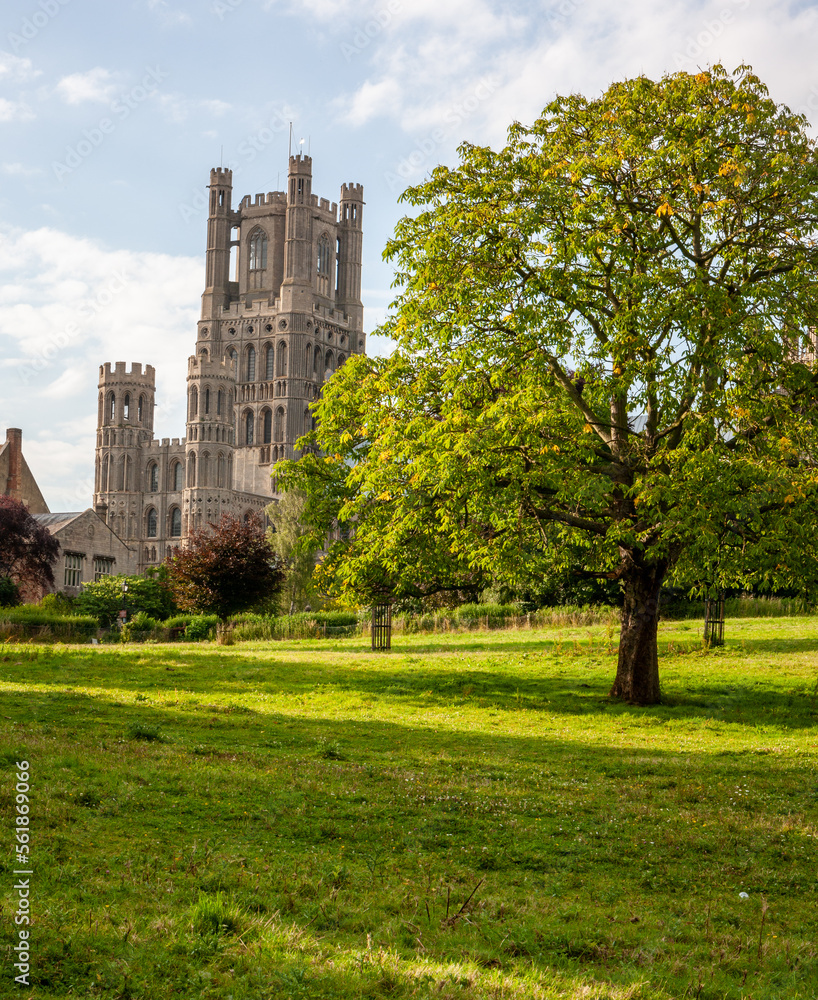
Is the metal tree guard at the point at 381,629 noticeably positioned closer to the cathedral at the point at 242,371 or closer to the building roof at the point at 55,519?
the building roof at the point at 55,519

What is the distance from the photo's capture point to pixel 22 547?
164ft

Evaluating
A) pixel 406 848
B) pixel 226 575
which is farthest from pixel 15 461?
pixel 406 848

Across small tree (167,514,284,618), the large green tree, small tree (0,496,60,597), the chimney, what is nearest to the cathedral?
the chimney

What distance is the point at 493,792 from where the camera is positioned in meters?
10.5

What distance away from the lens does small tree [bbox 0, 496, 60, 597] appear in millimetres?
49156

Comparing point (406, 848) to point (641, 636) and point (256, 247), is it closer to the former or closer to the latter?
point (641, 636)

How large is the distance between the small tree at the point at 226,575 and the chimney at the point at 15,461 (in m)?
36.8

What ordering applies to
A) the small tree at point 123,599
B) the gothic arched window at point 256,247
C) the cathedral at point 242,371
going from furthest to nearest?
the gothic arched window at point 256,247, the cathedral at point 242,371, the small tree at point 123,599

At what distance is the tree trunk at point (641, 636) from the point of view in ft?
61.2

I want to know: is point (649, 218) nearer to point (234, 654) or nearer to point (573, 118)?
point (573, 118)

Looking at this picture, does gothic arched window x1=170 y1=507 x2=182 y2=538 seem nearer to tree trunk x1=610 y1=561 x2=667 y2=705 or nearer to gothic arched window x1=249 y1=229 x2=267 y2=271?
gothic arched window x1=249 y1=229 x2=267 y2=271

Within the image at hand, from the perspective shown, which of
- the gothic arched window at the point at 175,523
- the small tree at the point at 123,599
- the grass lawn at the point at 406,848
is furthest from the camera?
the gothic arched window at the point at 175,523

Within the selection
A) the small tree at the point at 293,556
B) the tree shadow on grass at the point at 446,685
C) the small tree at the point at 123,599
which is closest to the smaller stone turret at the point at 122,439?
the small tree at the point at 293,556

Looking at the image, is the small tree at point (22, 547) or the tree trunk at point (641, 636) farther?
the small tree at point (22, 547)
